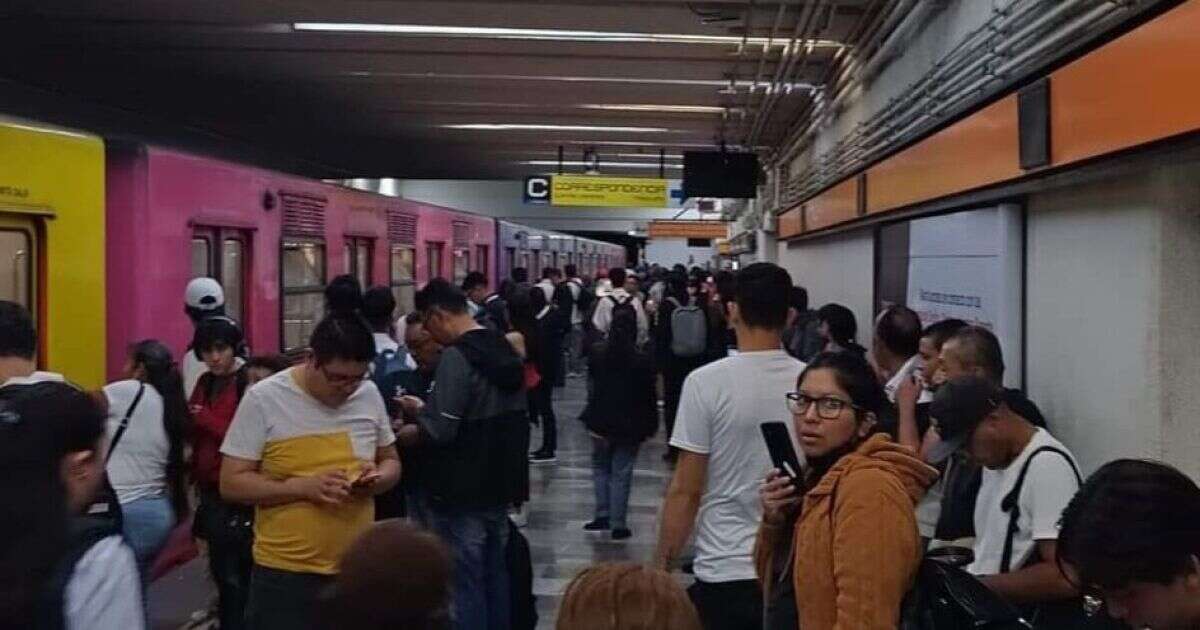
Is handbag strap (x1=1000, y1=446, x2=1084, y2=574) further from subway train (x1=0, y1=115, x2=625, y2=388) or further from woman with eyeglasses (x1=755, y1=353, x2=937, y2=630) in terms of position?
subway train (x1=0, y1=115, x2=625, y2=388)

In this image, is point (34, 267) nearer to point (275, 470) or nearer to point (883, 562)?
point (275, 470)

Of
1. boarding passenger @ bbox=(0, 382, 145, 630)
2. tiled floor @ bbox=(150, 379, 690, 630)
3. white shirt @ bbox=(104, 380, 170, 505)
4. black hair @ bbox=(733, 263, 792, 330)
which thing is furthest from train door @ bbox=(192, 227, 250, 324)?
boarding passenger @ bbox=(0, 382, 145, 630)

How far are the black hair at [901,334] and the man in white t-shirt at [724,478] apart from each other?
1.96 metres

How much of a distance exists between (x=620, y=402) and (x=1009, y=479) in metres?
5.56

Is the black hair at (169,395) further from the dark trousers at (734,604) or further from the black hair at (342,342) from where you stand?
the dark trousers at (734,604)

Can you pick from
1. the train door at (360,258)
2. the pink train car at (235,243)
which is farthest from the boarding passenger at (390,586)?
the train door at (360,258)

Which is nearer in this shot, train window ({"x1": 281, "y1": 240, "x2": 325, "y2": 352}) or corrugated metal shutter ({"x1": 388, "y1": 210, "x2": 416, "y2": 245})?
train window ({"x1": 281, "y1": 240, "x2": 325, "y2": 352})

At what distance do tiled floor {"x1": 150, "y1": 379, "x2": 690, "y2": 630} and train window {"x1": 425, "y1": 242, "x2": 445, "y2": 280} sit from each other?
7.19ft

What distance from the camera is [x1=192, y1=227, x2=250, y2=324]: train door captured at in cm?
773

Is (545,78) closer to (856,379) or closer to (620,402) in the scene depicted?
(620,402)

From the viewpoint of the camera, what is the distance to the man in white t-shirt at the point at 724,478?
4.12m

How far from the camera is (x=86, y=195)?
6.21m

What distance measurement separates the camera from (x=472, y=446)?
17.8 ft

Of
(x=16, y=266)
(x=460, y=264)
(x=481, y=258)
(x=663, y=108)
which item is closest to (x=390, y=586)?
(x=16, y=266)
